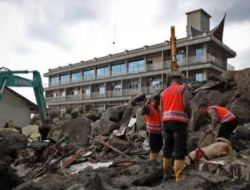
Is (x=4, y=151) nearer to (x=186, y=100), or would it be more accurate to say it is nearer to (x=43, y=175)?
(x=43, y=175)

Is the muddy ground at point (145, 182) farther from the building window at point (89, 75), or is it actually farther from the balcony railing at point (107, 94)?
the building window at point (89, 75)

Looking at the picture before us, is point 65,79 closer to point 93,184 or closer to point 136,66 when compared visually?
point 136,66

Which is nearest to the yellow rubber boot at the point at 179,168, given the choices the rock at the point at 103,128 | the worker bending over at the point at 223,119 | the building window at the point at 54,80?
the worker bending over at the point at 223,119

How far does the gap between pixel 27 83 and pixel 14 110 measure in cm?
926

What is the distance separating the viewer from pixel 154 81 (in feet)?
118

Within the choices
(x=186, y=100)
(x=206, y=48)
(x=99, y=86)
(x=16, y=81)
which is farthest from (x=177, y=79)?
(x=99, y=86)

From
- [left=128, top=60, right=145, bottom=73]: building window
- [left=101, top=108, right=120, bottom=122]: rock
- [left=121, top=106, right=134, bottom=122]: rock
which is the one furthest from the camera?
[left=128, top=60, right=145, bottom=73]: building window

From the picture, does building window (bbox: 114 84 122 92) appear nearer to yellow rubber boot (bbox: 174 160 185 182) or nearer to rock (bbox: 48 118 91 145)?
rock (bbox: 48 118 91 145)

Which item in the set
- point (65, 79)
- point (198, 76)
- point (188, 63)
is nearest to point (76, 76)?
point (65, 79)

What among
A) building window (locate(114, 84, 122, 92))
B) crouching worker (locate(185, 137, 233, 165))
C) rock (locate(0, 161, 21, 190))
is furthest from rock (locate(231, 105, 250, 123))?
building window (locate(114, 84, 122, 92))

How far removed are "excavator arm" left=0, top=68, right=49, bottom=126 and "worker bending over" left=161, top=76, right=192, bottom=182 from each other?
769 centimetres

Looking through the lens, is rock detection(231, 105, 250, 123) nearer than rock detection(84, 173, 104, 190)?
No

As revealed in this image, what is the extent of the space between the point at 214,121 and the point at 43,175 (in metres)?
4.54

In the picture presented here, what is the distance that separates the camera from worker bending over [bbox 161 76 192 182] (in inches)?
207
